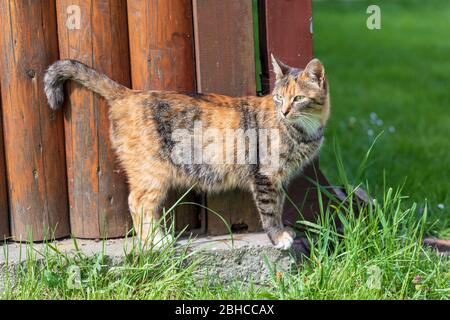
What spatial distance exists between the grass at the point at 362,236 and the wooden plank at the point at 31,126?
28cm

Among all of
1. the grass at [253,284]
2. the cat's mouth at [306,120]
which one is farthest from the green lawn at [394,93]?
the cat's mouth at [306,120]

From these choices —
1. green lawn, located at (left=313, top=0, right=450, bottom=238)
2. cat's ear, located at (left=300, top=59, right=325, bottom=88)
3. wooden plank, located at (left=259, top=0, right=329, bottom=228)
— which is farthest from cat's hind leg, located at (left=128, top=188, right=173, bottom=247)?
green lawn, located at (left=313, top=0, right=450, bottom=238)

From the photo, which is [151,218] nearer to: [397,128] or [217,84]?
[217,84]

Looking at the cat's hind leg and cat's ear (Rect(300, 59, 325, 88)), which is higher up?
cat's ear (Rect(300, 59, 325, 88))

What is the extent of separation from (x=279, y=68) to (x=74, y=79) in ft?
3.68

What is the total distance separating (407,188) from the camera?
17.8 ft

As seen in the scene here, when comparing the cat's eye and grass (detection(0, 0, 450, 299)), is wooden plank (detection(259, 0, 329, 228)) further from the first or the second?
grass (detection(0, 0, 450, 299))

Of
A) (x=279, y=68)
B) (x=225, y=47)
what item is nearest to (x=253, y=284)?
(x=279, y=68)

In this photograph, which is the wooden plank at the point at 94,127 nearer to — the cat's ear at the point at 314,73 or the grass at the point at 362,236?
the grass at the point at 362,236

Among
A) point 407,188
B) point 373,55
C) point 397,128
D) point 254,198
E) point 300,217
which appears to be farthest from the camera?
point 373,55

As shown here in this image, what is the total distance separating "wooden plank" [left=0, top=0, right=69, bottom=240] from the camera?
3.84 meters

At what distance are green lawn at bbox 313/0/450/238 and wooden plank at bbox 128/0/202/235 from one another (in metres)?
1.57
